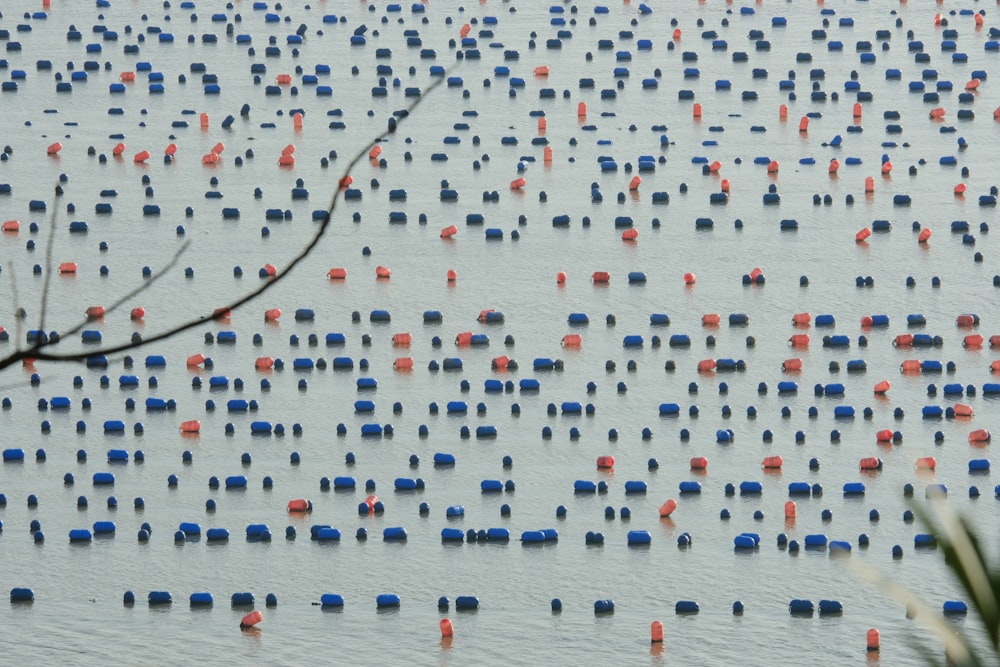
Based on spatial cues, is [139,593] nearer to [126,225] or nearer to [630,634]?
[630,634]

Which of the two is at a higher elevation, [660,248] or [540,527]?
[660,248]

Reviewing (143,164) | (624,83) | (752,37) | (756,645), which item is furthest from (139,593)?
(752,37)

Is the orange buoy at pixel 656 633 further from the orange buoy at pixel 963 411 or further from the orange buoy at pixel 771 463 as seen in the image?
the orange buoy at pixel 963 411

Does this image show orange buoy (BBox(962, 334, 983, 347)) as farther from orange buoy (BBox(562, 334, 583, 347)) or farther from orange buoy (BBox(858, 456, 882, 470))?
orange buoy (BBox(562, 334, 583, 347))

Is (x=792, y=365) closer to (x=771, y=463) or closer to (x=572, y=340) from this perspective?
(x=572, y=340)

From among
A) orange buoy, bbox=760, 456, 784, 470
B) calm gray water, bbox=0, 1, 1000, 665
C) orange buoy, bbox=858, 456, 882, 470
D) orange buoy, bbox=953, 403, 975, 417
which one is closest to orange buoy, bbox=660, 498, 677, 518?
calm gray water, bbox=0, 1, 1000, 665

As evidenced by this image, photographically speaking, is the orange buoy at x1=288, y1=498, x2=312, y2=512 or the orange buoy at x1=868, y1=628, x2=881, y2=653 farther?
the orange buoy at x1=288, y1=498, x2=312, y2=512

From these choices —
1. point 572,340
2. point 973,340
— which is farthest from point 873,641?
point 973,340
